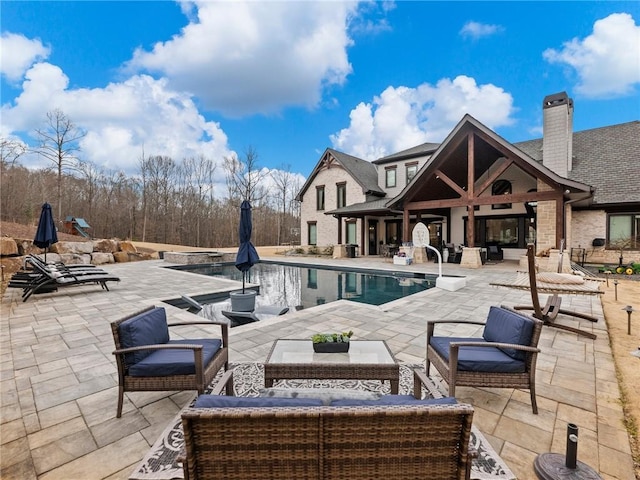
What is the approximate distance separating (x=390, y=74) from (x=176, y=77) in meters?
11.6

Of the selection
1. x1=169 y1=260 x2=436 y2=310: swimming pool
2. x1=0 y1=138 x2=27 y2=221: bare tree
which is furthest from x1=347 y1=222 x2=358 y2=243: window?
x1=0 y1=138 x2=27 y2=221: bare tree

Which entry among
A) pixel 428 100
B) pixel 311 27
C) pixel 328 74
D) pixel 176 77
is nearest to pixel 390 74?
pixel 428 100

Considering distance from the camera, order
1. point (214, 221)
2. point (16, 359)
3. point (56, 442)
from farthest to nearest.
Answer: point (214, 221) < point (16, 359) < point (56, 442)

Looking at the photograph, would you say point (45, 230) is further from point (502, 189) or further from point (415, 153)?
point (502, 189)

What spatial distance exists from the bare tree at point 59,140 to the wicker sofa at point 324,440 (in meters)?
24.2

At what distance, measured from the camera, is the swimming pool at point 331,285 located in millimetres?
7930

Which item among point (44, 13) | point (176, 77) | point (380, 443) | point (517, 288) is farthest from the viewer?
point (176, 77)

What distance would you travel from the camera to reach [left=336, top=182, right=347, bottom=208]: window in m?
20.6

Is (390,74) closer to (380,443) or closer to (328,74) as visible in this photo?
(328,74)

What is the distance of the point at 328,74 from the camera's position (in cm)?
1541

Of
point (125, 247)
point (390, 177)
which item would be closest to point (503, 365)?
point (125, 247)

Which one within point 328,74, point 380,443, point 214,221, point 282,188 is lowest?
point 380,443

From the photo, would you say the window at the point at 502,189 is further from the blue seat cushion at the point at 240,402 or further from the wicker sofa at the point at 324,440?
the blue seat cushion at the point at 240,402

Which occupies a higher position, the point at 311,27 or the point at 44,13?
the point at 44,13
